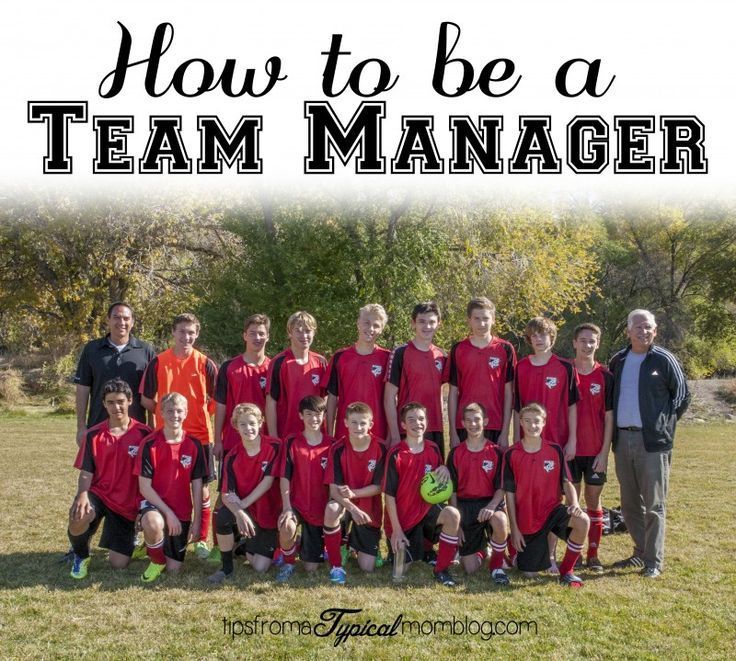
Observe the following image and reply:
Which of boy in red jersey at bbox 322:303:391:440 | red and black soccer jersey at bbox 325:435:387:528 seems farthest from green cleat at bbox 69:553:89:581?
boy in red jersey at bbox 322:303:391:440

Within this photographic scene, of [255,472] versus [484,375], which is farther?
[484,375]

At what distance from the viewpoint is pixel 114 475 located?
227 inches

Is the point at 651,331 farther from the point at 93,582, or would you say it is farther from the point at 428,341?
the point at 93,582

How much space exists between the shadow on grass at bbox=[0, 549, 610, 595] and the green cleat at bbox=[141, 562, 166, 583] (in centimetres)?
4

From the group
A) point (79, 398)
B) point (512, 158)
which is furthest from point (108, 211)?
point (79, 398)

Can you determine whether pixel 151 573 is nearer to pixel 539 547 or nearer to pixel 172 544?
pixel 172 544

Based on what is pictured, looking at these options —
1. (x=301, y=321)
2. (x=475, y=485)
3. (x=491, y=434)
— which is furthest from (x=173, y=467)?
(x=491, y=434)

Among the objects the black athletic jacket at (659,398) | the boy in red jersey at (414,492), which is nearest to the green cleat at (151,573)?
the boy in red jersey at (414,492)

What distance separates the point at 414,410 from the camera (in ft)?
18.2

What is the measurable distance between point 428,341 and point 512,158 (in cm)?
645

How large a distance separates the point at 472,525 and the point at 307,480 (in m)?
1.33

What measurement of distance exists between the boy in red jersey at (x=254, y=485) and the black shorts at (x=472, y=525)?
4.83ft

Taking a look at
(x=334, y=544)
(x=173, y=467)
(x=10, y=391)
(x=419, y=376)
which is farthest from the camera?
(x=10, y=391)

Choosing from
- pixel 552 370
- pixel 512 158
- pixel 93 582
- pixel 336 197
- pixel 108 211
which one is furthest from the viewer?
pixel 108 211
